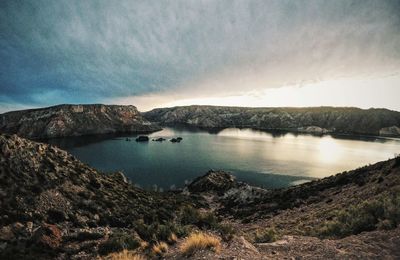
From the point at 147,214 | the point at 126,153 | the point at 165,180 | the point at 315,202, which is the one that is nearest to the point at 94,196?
the point at 147,214

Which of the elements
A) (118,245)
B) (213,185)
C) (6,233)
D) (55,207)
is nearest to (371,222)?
(118,245)

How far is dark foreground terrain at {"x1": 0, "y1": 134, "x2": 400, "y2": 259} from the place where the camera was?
8.08m

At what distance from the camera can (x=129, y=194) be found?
26.7m

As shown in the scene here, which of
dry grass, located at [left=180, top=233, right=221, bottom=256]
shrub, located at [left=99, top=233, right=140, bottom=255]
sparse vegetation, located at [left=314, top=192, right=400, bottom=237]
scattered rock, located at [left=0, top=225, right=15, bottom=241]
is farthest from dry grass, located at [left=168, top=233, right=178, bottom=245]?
sparse vegetation, located at [left=314, top=192, right=400, bottom=237]

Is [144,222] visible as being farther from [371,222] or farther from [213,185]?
[213,185]

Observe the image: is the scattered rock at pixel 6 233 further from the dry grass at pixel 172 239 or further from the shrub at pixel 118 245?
the dry grass at pixel 172 239

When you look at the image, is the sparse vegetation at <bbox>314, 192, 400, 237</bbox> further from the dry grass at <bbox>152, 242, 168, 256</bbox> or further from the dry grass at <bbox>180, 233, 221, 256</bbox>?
the dry grass at <bbox>152, 242, 168, 256</bbox>

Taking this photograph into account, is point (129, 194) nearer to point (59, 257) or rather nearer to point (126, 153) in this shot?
point (59, 257)

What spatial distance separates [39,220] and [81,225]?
2.38 m

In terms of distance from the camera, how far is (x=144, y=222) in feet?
62.5

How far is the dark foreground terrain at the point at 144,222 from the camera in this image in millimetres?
8075

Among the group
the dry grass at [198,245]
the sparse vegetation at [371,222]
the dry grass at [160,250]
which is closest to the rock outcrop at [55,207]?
the dry grass at [160,250]

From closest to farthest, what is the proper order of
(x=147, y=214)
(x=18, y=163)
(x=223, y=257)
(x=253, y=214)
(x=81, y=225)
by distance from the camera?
(x=223, y=257) < (x=81, y=225) < (x=18, y=163) < (x=147, y=214) < (x=253, y=214)

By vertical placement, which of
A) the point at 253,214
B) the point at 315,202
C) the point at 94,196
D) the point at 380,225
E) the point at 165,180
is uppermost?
the point at 380,225
